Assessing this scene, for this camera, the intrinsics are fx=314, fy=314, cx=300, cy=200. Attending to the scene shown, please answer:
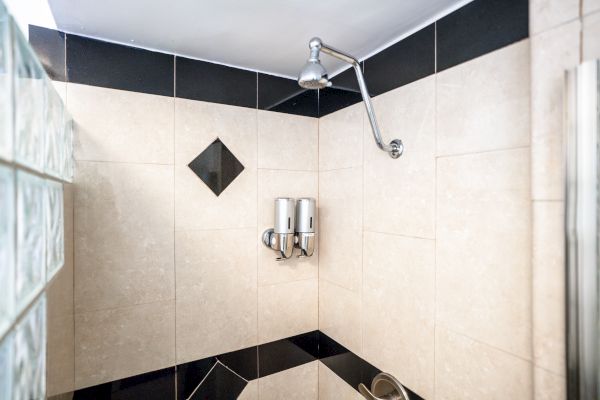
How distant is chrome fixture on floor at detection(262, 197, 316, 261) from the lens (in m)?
1.53

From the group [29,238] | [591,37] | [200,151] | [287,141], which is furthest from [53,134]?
[591,37]

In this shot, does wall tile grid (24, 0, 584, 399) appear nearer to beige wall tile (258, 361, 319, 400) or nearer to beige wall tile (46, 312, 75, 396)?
beige wall tile (258, 361, 319, 400)

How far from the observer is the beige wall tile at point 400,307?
1153mm

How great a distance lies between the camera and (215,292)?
58.7 inches

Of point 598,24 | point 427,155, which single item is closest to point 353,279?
point 427,155

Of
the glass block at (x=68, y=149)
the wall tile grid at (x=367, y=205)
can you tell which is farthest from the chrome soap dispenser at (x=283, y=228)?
the glass block at (x=68, y=149)

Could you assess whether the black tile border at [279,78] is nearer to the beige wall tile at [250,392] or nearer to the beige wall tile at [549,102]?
the beige wall tile at [549,102]

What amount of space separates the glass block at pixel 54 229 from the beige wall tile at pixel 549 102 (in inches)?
46.0

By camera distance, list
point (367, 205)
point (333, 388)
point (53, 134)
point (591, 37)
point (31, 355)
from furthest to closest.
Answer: point (333, 388) → point (367, 205) → point (53, 134) → point (591, 37) → point (31, 355)

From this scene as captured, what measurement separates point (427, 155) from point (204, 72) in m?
1.07

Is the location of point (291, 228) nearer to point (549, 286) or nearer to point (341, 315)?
point (341, 315)

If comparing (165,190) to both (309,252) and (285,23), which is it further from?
(285,23)

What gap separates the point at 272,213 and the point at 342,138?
1.72ft

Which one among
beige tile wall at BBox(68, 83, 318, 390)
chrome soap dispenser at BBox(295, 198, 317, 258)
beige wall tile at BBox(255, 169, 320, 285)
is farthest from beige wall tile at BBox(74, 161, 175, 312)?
chrome soap dispenser at BBox(295, 198, 317, 258)
